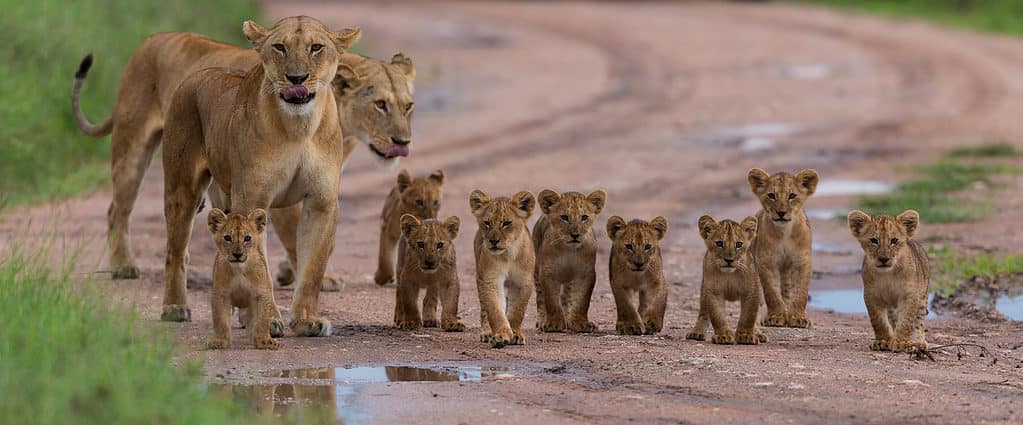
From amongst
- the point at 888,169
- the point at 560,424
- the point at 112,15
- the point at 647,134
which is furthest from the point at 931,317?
the point at 112,15

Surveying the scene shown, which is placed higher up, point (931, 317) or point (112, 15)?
point (112, 15)

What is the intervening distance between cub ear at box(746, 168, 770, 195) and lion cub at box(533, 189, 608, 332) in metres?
0.88

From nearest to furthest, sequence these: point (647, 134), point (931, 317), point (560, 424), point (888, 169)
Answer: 1. point (560, 424)
2. point (931, 317)
3. point (888, 169)
4. point (647, 134)

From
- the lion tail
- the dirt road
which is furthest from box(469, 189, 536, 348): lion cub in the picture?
the lion tail

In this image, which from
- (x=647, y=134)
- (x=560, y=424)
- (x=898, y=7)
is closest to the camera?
(x=560, y=424)

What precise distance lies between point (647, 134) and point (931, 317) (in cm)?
871

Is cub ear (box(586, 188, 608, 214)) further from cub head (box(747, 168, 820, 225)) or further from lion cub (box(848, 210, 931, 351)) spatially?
lion cub (box(848, 210, 931, 351))

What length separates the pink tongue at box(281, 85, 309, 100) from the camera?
326 inches

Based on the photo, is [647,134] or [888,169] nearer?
[888,169]

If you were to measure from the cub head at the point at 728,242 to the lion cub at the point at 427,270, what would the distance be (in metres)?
1.23

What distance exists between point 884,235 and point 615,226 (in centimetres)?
129

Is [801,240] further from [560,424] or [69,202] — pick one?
[69,202]

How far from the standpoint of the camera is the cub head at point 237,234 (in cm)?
817

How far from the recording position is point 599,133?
59.7ft
